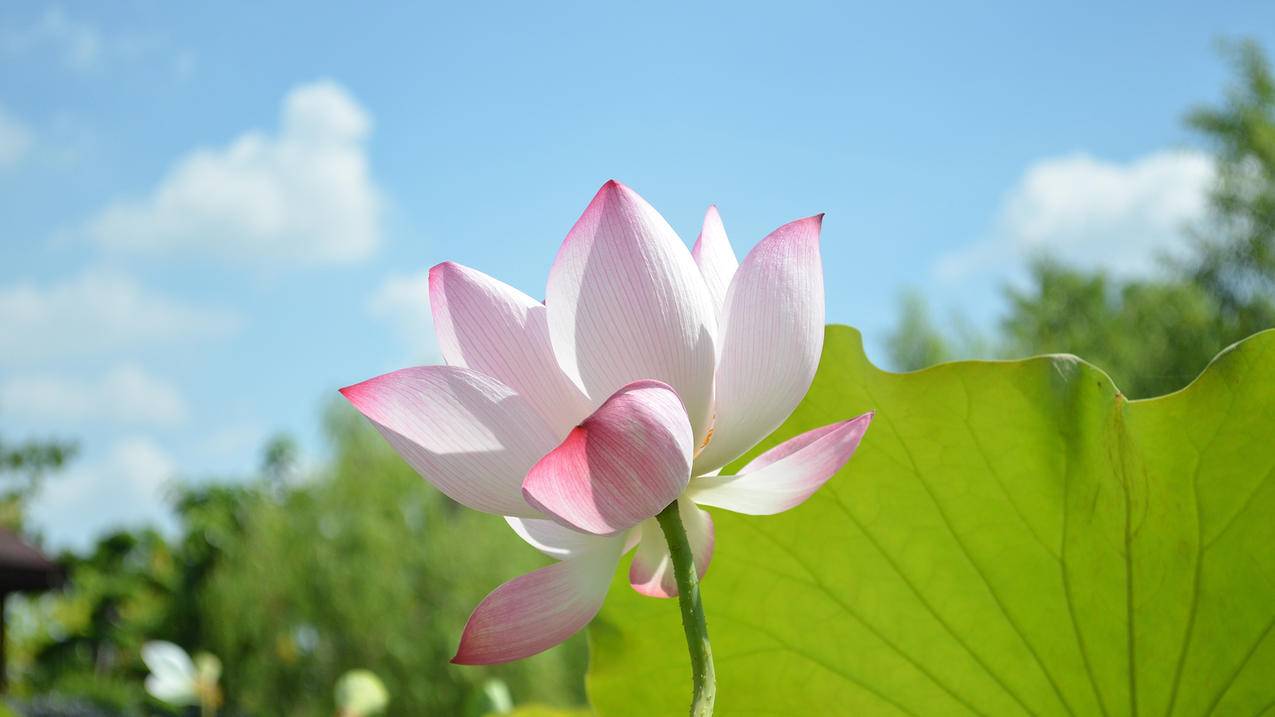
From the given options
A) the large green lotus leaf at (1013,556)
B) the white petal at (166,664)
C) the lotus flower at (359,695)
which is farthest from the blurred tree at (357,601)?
the large green lotus leaf at (1013,556)

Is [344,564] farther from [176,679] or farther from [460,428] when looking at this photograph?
[460,428]

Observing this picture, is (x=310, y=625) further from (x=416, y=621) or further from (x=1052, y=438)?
(x=1052, y=438)

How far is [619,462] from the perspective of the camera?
0.25 meters

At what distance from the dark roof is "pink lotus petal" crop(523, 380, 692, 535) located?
718cm

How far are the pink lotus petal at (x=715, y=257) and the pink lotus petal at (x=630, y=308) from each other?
0.16ft

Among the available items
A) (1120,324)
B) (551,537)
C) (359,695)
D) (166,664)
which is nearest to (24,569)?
(166,664)

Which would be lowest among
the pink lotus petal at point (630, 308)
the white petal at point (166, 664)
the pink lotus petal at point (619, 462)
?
the pink lotus petal at point (619, 462)

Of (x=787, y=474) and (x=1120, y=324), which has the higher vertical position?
(x=1120, y=324)

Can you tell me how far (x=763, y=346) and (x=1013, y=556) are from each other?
0.20m

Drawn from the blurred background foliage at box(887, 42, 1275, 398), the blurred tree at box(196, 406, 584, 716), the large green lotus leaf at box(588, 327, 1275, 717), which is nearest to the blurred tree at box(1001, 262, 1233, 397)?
the blurred background foliage at box(887, 42, 1275, 398)

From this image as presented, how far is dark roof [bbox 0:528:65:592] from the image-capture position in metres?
6.31

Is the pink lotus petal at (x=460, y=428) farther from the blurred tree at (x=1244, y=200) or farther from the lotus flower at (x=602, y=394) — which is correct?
the blurred tree at (x=1244, y=200)

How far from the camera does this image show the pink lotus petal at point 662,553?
0.32 meters

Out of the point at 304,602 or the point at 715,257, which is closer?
the point at 715,257
